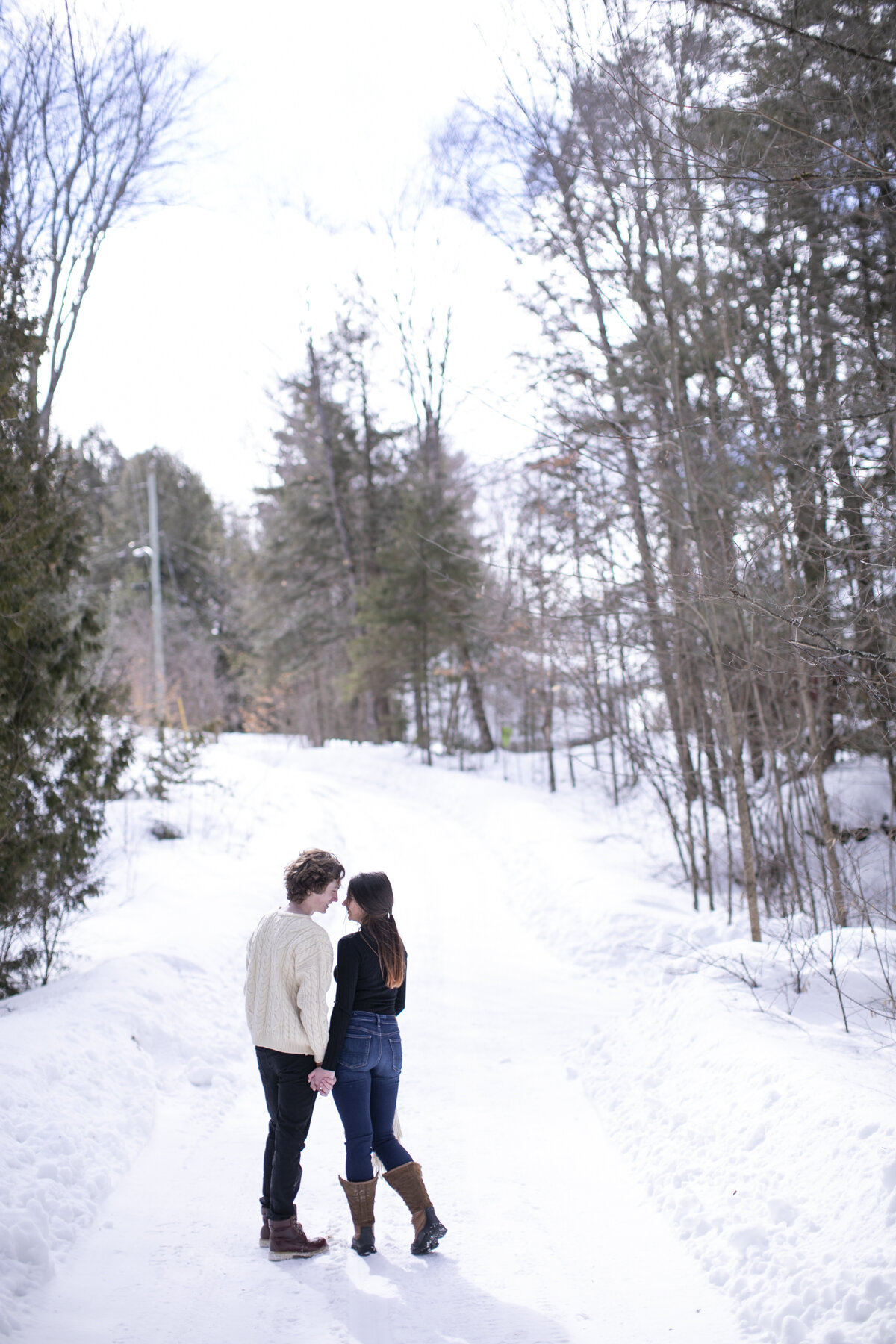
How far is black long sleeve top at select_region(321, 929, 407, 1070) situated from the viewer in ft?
12.6

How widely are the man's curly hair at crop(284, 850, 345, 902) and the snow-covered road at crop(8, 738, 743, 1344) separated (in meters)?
1.49

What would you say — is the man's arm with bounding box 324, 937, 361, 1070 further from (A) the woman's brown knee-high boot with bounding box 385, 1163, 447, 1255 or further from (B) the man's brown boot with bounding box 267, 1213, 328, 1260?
(B) the man's brown boot with bounding box 267, 1213, 328, 1260

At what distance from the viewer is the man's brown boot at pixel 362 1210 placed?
3.84 m

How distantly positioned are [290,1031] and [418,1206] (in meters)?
0.92

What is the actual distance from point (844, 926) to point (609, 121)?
651 centimetres

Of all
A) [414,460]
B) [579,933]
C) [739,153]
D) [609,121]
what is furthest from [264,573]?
[739,153]

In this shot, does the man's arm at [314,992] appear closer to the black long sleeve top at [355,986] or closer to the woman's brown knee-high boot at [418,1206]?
the black long sleeve top at [355,986]

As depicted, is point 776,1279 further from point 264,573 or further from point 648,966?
point 264,573

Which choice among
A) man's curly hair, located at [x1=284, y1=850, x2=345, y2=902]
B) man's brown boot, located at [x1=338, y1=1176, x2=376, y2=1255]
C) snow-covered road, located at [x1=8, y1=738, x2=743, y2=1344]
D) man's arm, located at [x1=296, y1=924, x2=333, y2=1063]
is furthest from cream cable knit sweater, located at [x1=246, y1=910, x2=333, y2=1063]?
snow-covered road, located at [x1=8, y1=738, x2=743, y2=1344]

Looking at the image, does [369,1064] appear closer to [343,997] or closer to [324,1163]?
[343,997]

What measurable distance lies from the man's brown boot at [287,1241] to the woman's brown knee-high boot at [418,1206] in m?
0.42

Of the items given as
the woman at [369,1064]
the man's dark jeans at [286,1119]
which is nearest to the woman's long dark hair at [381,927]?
the woman at [369,1064]

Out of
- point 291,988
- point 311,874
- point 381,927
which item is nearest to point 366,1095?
point 291,988

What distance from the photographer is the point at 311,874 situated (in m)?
3.95
